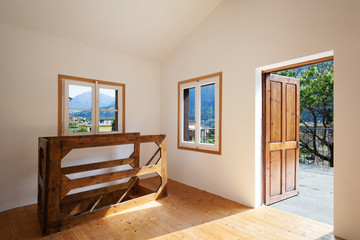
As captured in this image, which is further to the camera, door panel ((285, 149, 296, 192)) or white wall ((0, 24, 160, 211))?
door panel ((285, 149, 296, 192))

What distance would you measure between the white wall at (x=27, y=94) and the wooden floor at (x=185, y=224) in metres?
0.46

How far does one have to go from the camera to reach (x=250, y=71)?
3.37 meters

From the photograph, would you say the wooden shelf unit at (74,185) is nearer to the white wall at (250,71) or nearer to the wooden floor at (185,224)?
the wooden floor at (185,224)

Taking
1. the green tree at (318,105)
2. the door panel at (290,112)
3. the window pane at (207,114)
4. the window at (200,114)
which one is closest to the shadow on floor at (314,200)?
the door panel at (290,112)

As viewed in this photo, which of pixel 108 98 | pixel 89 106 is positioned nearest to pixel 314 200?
pixel 108 98

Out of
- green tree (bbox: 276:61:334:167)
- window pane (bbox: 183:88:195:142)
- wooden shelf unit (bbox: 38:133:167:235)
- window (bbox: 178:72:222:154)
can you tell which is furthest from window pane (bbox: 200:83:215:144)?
green tree (bbox: 276:61:334:167)

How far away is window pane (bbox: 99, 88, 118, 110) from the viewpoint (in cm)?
428

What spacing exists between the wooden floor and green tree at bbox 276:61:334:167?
4892mm

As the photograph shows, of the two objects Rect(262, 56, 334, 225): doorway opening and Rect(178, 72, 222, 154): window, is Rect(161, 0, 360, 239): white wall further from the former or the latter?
Rect(262, 56, 334, 225): doorway opening

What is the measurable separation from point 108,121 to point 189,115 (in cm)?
172

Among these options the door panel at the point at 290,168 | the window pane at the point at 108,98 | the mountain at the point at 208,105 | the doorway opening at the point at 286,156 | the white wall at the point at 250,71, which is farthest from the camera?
the window pane at the point at 108,98

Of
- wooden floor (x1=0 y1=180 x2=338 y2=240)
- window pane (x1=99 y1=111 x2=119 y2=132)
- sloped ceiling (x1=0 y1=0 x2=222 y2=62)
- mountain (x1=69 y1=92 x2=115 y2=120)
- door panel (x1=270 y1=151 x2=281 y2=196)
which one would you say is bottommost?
wooden floor (x1=0 y1=180 x2=338 y2=240)

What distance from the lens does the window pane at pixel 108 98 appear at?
428cm

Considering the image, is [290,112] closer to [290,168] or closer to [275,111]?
[275,111]
